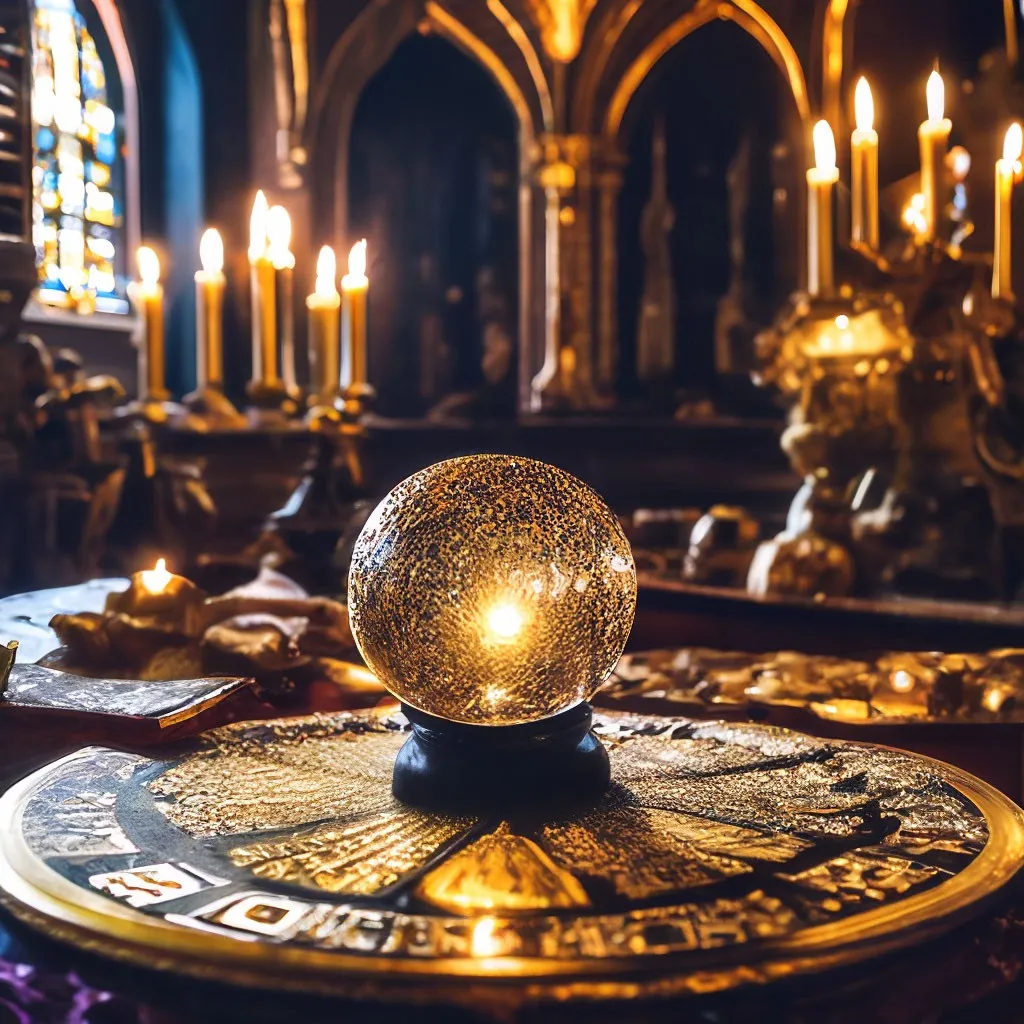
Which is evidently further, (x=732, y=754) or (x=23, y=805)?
(x=732, y=754)

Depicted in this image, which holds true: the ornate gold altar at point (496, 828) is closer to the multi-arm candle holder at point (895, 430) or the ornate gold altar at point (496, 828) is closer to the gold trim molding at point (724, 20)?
the multi-arm candle holder at point (895, 430)

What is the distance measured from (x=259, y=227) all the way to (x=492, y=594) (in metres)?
1.88

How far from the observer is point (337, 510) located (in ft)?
7.13

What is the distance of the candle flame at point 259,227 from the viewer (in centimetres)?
236

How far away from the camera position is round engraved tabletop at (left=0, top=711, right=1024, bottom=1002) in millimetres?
527

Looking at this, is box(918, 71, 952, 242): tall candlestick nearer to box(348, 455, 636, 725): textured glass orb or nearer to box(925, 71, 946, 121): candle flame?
box(925, 71, 946, 121): candle flame

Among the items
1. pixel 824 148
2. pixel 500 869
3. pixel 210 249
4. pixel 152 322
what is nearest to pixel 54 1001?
pixel 500 869

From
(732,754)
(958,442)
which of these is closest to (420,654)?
(732,754)

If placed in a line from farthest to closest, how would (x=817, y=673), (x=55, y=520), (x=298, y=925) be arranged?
(x=55, y=520) < (x=817, y=673) < (x=298, y=925)

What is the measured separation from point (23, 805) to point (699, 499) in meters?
4.62

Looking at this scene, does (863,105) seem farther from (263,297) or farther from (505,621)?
(505,621)

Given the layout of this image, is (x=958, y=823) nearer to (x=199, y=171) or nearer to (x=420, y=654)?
(x=420, y=654)

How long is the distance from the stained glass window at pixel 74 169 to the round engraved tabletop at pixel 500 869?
193 inches

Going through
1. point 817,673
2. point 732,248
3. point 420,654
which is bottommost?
point 817,673
